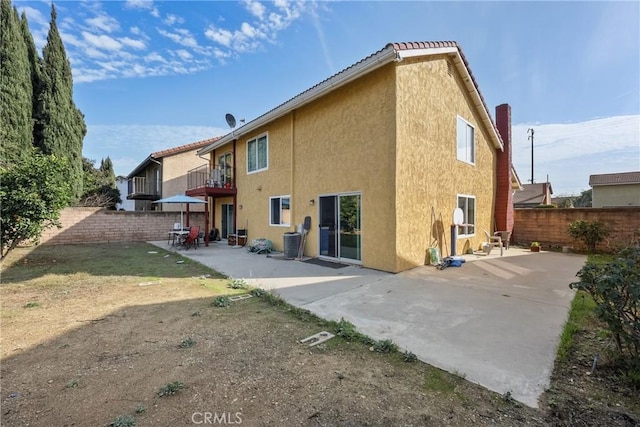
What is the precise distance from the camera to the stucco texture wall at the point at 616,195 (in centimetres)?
2605

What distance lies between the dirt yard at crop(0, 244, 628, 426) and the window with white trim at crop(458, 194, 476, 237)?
353 inches

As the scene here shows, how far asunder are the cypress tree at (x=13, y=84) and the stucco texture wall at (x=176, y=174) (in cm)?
705

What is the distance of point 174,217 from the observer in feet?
59.2

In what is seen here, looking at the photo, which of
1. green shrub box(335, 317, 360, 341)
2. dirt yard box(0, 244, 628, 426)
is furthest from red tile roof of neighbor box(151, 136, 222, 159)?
green shrub box(335, 317, 360, 341)

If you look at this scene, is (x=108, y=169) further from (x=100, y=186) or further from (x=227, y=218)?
(x=227, y=218)

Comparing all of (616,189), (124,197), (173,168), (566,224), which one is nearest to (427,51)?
(566,224)

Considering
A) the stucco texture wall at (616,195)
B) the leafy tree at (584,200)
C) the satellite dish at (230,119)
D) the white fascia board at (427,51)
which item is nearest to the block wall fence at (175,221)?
the satellite dish at (230,119)

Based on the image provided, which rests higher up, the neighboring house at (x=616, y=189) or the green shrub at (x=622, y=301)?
the neighboring house at (x=616, y=189)

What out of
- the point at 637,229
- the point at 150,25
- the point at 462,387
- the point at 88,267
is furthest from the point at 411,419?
the point at 637,229

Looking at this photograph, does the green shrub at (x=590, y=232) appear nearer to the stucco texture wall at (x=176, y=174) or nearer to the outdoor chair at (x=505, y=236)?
the outdoor chair at (x=505, y=236)

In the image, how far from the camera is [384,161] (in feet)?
27.1

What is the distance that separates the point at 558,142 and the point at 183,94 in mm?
27983

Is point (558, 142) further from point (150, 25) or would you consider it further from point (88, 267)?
point (88, 267)

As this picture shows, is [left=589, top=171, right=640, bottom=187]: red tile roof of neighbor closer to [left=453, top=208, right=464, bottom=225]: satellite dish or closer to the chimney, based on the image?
the chimney
